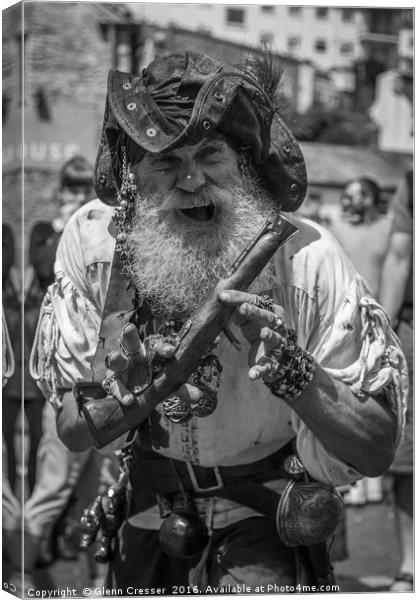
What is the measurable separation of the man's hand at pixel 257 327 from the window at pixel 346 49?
2470 mm

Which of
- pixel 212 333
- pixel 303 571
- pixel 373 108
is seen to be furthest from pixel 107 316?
pixel 373 108

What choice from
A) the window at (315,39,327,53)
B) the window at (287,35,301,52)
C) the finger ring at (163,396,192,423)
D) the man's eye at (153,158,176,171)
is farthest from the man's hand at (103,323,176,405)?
the window at (315,39,327,53)

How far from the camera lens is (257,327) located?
129 inches

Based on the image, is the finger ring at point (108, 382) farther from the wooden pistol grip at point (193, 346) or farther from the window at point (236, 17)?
the window at point (236, 17)

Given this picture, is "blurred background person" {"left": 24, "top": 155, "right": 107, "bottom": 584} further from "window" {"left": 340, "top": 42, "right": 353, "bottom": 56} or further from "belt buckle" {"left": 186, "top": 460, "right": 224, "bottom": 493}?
"belt buckle" {"left": 186, "top": 460, "right": 224, "bottom": 493}

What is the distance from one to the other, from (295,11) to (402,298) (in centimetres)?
194

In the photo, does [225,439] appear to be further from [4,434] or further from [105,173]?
[4,434]

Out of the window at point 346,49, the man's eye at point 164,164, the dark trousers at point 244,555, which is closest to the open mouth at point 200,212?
the man's eye at point 164,164

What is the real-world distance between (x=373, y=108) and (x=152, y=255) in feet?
10.6

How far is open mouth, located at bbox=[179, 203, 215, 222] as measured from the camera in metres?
3.52

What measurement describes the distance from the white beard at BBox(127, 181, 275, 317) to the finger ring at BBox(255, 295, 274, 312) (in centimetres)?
22

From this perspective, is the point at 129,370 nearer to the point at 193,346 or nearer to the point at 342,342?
the point at 193,346

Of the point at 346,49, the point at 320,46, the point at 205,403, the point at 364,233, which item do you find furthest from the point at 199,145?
the point at 364,233

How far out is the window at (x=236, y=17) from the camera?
467cm
